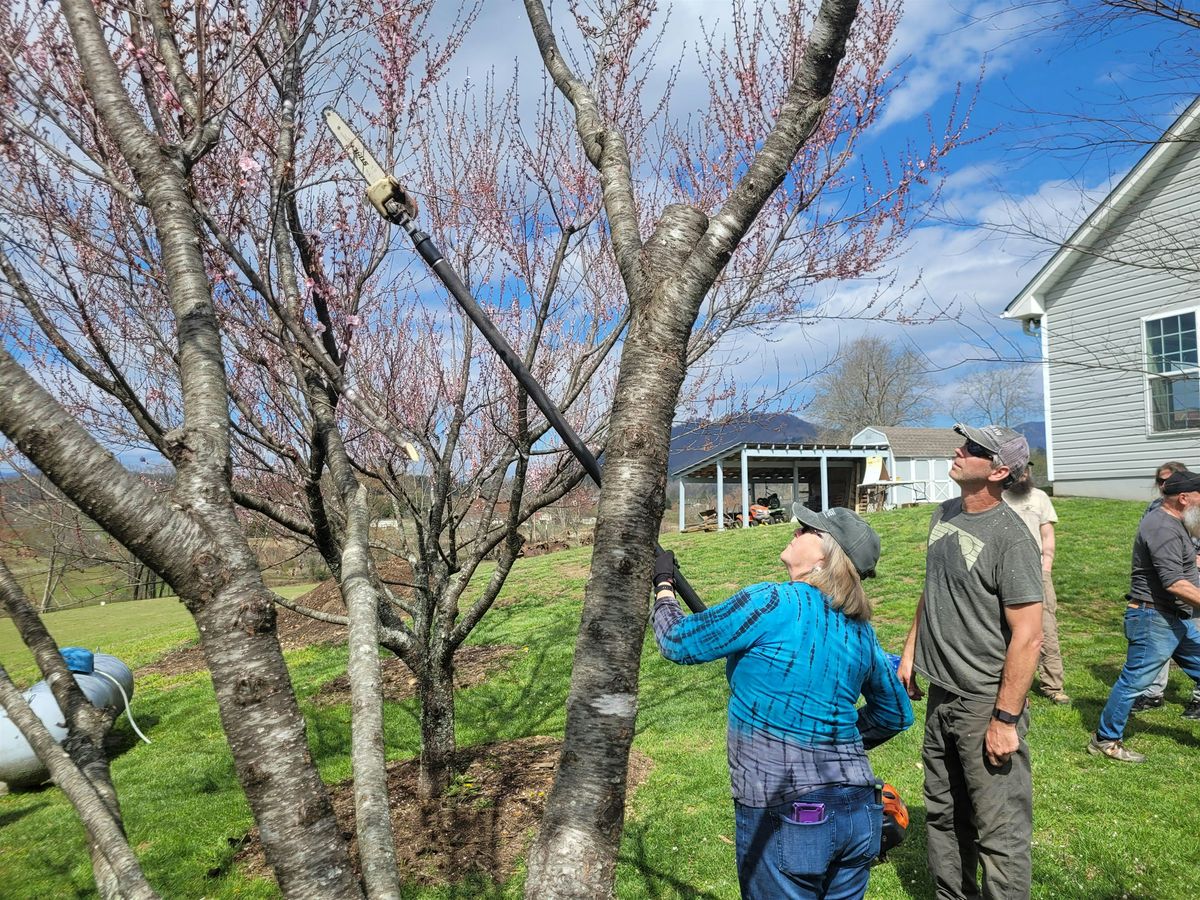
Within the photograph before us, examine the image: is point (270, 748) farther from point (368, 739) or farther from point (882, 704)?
point (882, 704)

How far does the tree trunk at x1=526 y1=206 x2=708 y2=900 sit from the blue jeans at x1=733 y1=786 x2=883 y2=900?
120 centimetres

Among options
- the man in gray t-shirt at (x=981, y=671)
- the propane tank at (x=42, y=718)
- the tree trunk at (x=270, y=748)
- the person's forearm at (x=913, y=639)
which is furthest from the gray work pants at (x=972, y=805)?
the propane tank at (x=42, y=718)

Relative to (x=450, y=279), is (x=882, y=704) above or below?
below

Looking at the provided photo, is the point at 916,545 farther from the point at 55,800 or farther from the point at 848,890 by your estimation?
the point at 55,800

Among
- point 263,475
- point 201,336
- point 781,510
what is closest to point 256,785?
point 201,336

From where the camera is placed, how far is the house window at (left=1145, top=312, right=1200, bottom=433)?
12.9 m

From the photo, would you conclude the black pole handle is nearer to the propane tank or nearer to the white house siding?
the propane tank

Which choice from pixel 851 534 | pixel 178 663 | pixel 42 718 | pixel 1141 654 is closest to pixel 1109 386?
pixel 1141 654

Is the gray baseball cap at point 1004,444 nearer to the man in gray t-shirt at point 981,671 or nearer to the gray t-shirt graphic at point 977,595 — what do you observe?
the man in gray t-shirt at point 981,671

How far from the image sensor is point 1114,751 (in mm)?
5027

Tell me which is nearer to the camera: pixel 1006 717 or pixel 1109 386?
pixel 1006 717

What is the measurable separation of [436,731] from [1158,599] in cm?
511

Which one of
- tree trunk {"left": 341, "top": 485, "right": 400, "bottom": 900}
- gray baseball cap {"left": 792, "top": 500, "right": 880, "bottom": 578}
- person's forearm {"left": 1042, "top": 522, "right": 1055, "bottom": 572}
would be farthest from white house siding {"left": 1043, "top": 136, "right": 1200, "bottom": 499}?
tree trunk {"left": 341, "top": 485, "right": 400, "bottom": 900}

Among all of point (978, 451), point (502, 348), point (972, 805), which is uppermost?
point (502, 348)
